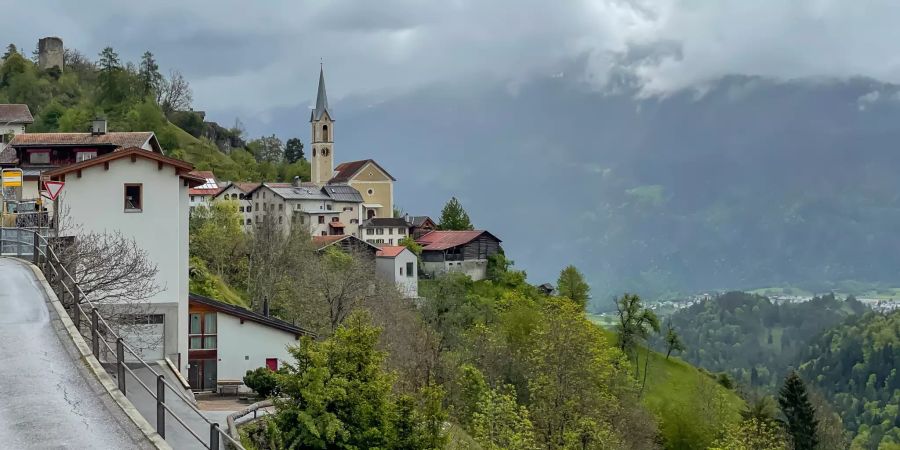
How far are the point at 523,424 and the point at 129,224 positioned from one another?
1472 cm

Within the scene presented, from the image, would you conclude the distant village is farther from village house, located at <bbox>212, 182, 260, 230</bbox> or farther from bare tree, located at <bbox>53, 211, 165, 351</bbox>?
village house, located at <bbox>212, 182, 260, 230</bbox>

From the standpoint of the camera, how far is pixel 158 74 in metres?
136

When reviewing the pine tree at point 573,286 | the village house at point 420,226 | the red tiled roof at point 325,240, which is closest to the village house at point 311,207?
the red tiled roof at point 325,240

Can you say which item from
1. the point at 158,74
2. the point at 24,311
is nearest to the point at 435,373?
the point at 24,311

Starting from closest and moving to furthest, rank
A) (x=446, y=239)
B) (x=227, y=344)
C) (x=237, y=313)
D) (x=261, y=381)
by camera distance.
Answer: (x=261, y=381) < (x=227, y=344) < (x=237, y=313) < (x=446, y=239)

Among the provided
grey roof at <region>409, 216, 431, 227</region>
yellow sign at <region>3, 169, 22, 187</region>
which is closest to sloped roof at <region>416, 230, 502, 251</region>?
grey roof at <region>409, 216, 431, 227</region>

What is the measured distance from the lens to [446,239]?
327 ft

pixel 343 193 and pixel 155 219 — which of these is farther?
pixel 343 193

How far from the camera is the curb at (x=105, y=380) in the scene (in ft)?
37.7

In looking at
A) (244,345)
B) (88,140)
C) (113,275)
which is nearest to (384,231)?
(88,140)

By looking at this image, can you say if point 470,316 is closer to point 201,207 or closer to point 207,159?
point 201,207

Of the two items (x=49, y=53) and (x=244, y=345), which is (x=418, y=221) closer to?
(x=49, y=53)

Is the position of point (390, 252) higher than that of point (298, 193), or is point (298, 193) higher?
point (298, 193)

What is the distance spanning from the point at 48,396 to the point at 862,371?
15876cm
